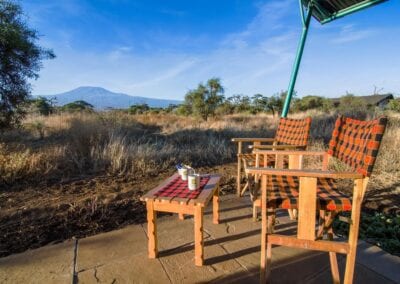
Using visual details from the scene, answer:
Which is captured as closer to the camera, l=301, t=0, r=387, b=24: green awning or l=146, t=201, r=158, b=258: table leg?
l=146, t=201, r=158, b=258: table leg

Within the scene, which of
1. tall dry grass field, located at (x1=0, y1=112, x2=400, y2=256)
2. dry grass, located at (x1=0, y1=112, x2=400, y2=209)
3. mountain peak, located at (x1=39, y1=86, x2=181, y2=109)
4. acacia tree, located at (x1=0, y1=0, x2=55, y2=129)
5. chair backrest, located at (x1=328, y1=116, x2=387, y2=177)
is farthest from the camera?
mountain peak, located at (x1=39, y1=86, x2=181, y2=109)

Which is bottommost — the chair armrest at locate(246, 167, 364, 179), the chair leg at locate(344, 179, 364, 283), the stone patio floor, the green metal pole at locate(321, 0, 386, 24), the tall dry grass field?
the stone patio floor

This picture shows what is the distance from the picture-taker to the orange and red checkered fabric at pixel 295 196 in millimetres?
1369

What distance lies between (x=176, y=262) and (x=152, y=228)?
0.28 meters

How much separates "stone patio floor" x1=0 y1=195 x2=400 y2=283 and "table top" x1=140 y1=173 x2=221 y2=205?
438 mm

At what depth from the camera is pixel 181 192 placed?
5.53 ft

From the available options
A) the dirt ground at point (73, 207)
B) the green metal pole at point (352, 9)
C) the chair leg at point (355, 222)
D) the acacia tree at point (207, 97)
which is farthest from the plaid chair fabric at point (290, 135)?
the acacia tree at point (207, 97)

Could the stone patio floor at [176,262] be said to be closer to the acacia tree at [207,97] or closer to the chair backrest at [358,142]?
the chair backrest at [358,142]

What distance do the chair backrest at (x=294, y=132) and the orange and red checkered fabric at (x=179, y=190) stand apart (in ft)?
4.56

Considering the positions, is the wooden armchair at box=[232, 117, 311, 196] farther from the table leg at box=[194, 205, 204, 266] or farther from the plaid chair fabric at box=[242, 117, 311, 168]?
the table leg at box=[194, 205, 204, 266]

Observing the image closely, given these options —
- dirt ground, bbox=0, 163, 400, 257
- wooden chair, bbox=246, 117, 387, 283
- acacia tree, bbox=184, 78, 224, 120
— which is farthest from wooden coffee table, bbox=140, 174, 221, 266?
acacia tree, bbox=184, 78, 224, 120

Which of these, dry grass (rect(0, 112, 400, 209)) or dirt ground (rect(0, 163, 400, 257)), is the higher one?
dry grass (rect(0, 112, 400, 209))

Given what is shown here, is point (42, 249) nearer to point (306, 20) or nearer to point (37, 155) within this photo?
point (37, 155)

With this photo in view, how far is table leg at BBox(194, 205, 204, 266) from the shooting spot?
151 cm
